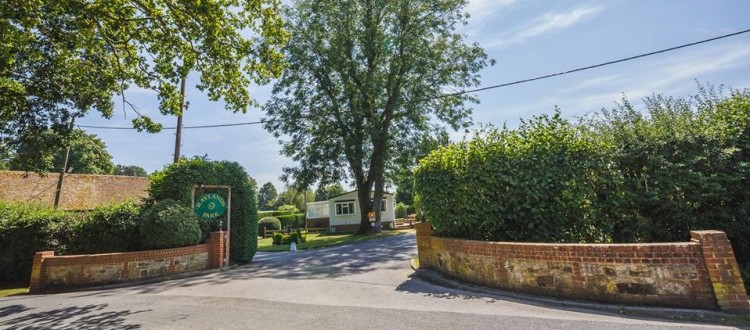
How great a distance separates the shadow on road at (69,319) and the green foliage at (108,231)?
11.8ft

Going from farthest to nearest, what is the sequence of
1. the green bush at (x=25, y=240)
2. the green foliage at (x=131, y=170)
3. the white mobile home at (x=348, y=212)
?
the green foliage at (x=131, y=170) < the white mobile home at (x=348, y=212) < the green bush at (x=25, y=240)

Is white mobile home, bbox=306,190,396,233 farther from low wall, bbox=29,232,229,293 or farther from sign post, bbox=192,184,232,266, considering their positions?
low wall, bbox=29,232,229,293

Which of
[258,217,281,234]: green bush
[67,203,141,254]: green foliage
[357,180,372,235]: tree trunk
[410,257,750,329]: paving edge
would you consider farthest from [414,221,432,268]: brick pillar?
[258,217,281,234]: green bush

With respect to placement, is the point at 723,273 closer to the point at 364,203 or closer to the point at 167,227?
the point at 167,227

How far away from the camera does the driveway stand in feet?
15.7

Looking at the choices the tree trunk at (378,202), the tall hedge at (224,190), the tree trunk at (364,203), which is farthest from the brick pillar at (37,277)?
the tree trunk at (378,202)

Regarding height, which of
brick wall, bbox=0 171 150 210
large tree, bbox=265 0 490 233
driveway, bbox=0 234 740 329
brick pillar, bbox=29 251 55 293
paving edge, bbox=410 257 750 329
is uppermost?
large tree, bbox=265 0 490 233

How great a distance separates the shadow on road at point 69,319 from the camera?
5445 mm

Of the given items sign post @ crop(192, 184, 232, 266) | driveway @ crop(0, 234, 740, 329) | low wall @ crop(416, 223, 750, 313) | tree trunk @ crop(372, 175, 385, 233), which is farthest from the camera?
tree trunk @ crop(372, 175, 385, 233)

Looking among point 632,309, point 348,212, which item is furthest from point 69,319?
point 348,212

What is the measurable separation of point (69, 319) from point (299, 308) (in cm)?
387

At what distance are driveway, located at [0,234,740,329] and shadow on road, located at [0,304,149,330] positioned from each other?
2 cm

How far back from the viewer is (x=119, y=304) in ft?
22.0

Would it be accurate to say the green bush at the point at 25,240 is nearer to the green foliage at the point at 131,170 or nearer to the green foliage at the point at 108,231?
the green foliage at the point at 108,231
